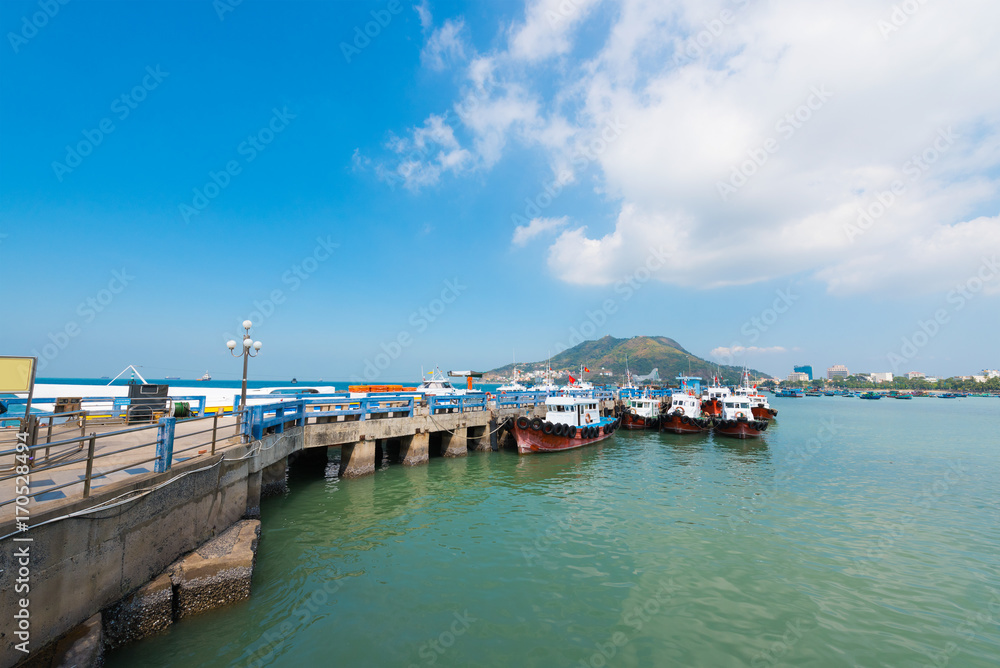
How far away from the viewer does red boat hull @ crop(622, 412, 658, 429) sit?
133 feet

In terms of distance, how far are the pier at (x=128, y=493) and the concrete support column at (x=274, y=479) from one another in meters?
0.04

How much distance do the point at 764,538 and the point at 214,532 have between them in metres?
14.1

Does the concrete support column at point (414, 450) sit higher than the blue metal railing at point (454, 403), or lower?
lower

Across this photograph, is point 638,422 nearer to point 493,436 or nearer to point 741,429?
point 741,429

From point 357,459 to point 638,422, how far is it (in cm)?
3035

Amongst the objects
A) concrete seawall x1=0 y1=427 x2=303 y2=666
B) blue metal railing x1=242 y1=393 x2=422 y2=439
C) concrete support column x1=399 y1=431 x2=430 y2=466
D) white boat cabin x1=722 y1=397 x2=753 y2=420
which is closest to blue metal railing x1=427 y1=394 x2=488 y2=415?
blue metal railing x1=242 y1=393 x2=422 y2=439

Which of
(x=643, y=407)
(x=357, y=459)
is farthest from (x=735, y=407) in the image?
(x=357, y=459)

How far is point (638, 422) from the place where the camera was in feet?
133

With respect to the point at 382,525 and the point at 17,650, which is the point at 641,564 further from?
the point at 17,650

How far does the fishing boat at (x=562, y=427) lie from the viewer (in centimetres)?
2486

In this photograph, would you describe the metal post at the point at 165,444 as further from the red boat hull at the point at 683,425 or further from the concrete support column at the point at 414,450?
the red boat hull at the point at 683,425

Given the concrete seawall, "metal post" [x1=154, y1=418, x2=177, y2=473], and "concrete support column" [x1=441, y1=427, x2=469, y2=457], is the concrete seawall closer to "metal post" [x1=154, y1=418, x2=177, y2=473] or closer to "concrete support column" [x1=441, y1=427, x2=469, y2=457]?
"metal post" [x1=154, y1=418, x2=177, y2=473]

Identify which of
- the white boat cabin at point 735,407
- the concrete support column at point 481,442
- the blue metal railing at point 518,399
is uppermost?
the blue metal railing at point 518,399

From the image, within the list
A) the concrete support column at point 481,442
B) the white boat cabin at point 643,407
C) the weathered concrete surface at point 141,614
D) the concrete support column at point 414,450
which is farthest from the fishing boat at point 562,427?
the weathered concrete surface at point 141,614
